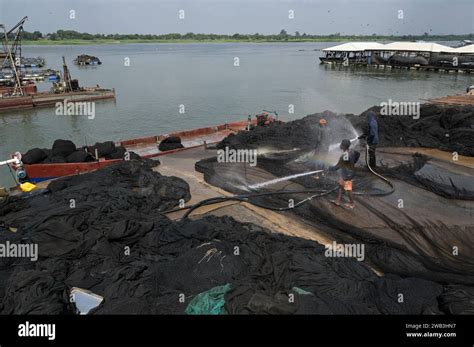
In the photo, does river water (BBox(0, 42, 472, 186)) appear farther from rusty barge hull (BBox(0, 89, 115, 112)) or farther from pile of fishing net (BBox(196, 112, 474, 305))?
pile of fishing net (BBox(196, 112, 474, 305))

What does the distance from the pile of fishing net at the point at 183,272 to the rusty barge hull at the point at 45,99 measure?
26.9 metres

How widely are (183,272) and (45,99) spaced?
1252 inches

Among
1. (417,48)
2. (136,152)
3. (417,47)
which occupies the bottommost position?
(136,152)

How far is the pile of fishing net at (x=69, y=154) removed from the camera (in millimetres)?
11438

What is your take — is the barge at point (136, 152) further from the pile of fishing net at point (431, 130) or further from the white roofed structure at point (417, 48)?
the white roofed structure at point (417, 48)

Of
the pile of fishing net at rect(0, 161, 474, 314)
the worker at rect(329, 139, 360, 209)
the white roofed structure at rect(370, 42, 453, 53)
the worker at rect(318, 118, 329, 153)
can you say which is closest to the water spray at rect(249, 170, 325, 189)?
the worker at rect(318, 118, 329, 153)

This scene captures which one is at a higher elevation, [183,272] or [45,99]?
[45,99]

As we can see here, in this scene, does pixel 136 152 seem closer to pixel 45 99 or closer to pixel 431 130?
pixel 431 130

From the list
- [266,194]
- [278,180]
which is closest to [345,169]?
[266,194]

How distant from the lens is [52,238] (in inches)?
246

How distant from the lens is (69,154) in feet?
39.2

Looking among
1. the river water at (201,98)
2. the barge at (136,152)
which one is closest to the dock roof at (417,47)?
the river water at (201,98)

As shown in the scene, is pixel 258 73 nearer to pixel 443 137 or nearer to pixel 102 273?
pixel 443 137
